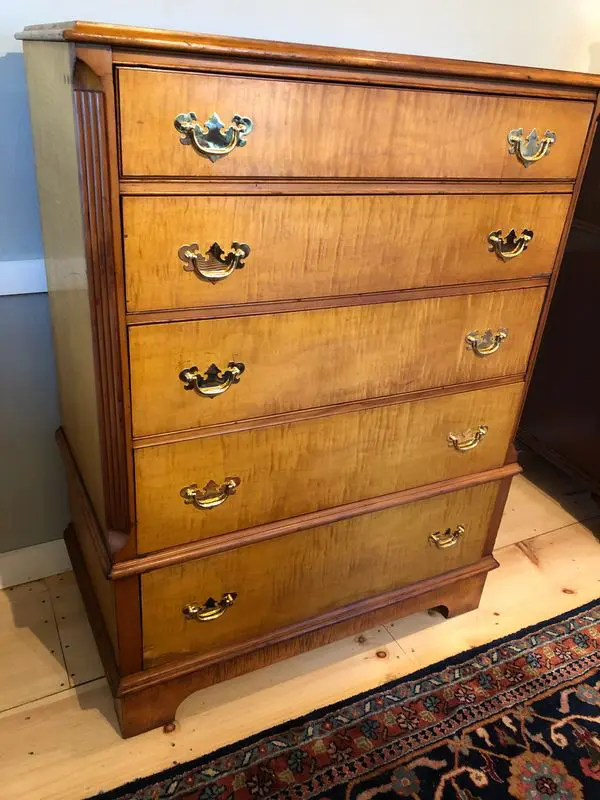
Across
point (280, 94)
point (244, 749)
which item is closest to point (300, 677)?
point (244, 749)

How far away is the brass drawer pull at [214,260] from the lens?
91 cm

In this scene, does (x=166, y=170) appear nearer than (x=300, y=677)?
Yes

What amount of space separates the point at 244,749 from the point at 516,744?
53 cm

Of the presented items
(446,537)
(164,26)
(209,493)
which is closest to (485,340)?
(446,537)

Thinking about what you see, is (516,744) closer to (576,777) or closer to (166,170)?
(576,777)

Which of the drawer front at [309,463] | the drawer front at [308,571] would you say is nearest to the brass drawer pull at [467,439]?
the drawer front at [309,463]

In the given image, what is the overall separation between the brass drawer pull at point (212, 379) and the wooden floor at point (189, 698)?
2.31 ft

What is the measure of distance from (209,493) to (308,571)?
1.03ft

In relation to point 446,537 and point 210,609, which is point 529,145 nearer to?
point 446,537

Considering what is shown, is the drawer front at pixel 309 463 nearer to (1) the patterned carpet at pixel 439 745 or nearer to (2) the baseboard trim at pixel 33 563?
(1) the patterned carpet at pixel 439 745

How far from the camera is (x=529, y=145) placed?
3.59 ft

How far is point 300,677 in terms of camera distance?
1.41 meters

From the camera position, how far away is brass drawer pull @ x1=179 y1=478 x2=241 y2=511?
1.09 meters

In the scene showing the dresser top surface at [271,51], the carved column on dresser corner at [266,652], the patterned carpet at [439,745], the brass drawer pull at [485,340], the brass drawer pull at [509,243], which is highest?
the dresser top surface at [271,51]
